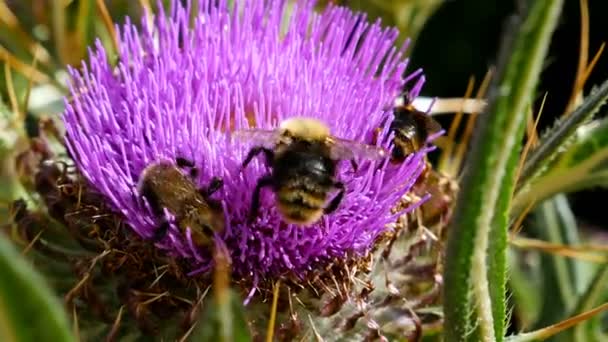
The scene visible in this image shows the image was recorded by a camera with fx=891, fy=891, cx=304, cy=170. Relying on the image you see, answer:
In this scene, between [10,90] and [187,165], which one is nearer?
[187,165]

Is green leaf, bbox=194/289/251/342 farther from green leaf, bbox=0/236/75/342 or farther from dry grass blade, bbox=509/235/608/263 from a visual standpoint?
dry grass blade, bbox=509/235/608/263

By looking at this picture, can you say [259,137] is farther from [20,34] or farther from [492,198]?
[20,34]

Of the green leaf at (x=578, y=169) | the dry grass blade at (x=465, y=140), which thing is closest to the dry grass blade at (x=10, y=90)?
the dry grass blade at (x=465, y=140)

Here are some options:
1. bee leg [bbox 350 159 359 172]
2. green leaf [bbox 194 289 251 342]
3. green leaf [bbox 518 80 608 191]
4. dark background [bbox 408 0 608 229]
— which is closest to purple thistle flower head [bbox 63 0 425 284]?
bee leg [bbox 350 159 359 172]

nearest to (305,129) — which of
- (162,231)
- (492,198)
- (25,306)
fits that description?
(162,231)

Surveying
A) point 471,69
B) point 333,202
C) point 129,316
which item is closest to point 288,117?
point 333,202

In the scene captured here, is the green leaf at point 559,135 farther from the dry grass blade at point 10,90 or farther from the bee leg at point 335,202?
the dry grass blade at point 10,90

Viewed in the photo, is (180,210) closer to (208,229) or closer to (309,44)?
(208,229)
